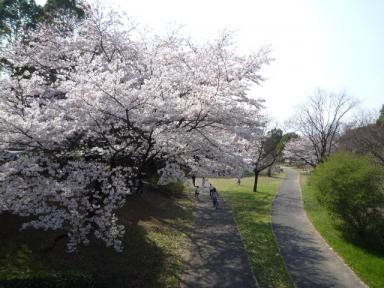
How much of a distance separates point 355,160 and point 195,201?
11.5 metres

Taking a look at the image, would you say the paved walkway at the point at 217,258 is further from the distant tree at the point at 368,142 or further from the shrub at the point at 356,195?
the distant tree at the point at 368,142

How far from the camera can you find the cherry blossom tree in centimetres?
820

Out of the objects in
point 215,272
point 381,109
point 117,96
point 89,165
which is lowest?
point 215,272

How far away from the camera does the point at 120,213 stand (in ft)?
53.2

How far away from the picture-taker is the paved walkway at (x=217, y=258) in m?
10.1

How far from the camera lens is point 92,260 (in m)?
10.4

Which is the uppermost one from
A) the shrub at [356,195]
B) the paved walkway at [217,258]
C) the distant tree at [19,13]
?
the distant tree at [19,13]

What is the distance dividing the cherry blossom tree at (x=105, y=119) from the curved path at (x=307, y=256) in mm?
3940

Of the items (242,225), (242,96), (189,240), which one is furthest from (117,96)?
(242,225)

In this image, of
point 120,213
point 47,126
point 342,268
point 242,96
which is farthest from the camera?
point 120,213

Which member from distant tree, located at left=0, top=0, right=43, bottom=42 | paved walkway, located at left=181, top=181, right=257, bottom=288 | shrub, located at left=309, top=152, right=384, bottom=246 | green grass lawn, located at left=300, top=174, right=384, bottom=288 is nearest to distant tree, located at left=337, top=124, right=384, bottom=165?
green grass lawn, located at left=300, top=174, right=384, bottom=288

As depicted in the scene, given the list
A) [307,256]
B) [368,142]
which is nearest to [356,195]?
[307,256]

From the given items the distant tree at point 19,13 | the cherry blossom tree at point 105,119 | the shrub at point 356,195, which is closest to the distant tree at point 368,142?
the shrub at point 356,195

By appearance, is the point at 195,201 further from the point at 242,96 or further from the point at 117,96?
the point at 117,96
